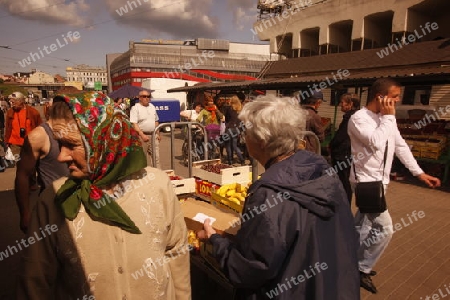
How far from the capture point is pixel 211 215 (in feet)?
9.87

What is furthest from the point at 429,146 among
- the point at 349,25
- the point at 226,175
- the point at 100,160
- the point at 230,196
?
the point at 349,25

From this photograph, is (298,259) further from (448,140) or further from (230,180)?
(448,140)

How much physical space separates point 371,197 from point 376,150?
478mm

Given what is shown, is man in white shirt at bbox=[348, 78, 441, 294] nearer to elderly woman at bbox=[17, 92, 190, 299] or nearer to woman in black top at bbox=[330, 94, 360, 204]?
woman in black top at bbox=[330, 94, 360, 204]

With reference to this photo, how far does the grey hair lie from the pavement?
2551mm

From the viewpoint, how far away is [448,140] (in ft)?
26.2

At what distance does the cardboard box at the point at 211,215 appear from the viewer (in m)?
2.65

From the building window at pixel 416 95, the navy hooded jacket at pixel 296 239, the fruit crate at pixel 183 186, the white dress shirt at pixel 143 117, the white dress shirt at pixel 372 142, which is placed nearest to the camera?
the navy hooded jacket at pixel 296 239

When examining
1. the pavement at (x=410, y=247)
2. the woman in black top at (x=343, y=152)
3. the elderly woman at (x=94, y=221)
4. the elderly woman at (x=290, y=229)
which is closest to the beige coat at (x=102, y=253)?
the elderly woman at (x=94, y=221)

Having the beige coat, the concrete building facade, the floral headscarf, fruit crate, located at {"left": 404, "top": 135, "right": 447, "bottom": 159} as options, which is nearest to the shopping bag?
the beige coat

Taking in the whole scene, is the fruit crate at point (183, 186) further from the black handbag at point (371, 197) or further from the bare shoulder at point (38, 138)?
the black handbag at point (371, 197)

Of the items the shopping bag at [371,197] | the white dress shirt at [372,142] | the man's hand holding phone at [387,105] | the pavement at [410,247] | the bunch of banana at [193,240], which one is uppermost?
the man's hand holding phone at [387,105]

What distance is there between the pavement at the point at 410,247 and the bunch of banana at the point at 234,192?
1.75 m

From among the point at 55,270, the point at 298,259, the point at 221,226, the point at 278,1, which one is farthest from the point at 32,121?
the point at 278,1
